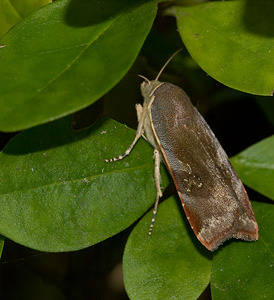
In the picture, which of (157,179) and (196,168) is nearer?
(157,179)

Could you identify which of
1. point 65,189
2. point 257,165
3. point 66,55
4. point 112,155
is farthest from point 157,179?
point 66,55

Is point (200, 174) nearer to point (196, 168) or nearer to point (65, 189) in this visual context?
point (196, 168)

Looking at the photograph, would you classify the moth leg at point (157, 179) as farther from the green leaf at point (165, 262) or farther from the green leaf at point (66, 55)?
the green leaf at point (66, 55)

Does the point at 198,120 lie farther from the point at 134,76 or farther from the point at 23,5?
the point at 23,5

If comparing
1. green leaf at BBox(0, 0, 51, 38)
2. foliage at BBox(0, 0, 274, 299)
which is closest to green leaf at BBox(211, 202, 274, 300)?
foliage at BBox(0, 0, 274, 299)

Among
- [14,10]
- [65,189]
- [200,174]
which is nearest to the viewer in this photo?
[65,189]

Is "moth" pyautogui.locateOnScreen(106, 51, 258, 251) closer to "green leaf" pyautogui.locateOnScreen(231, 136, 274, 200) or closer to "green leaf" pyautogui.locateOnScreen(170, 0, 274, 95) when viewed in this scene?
"green leaf" pyautogui.locateOnScreen(231, 136, 274, 200)
